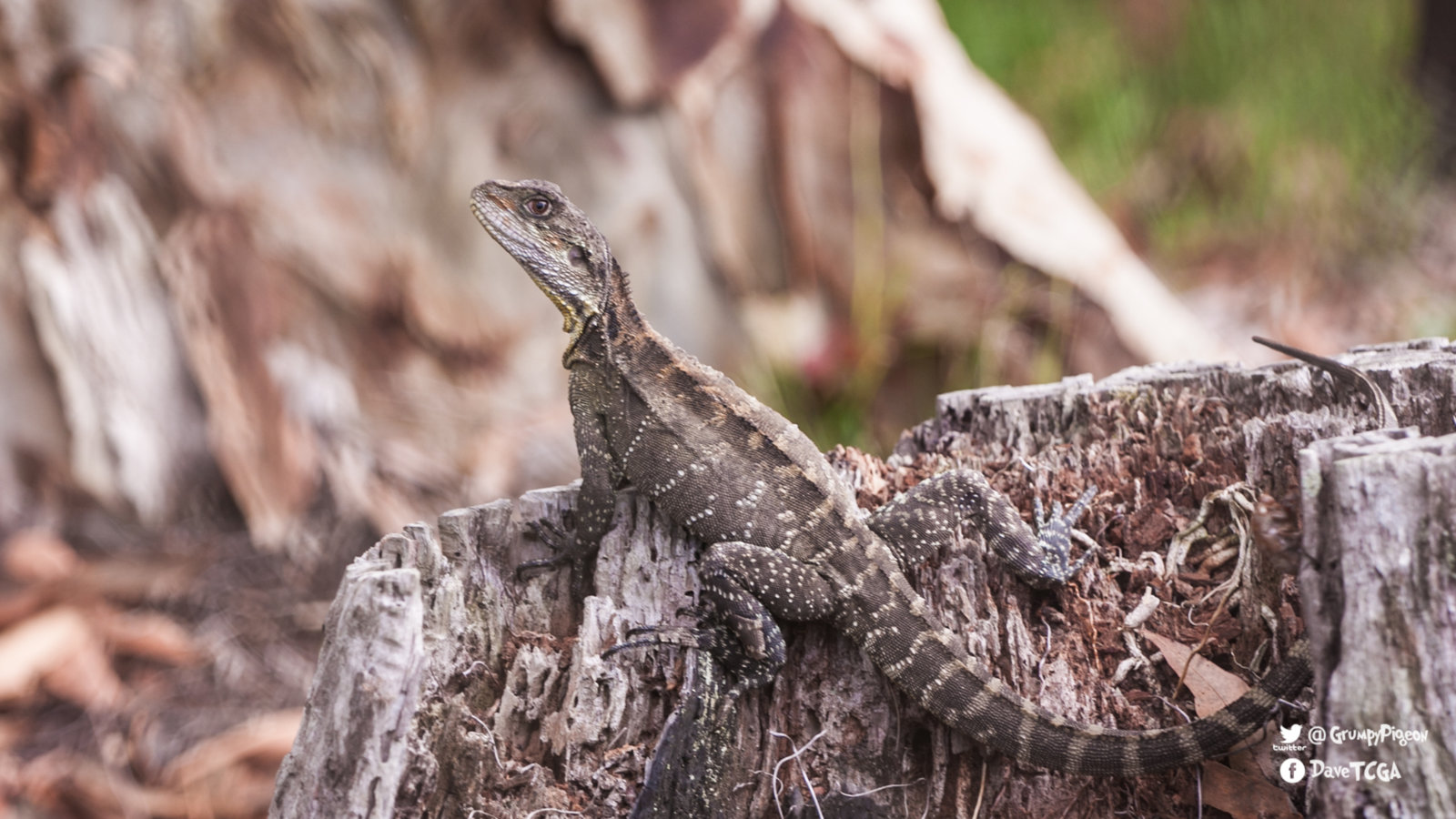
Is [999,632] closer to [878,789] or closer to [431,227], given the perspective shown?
[878,789]

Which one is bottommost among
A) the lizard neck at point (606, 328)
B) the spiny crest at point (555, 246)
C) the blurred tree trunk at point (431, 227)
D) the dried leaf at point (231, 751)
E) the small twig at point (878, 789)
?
the dried leaf at point (231, 751)

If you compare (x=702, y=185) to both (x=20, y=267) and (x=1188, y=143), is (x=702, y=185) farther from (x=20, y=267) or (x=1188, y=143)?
(x=1188, y=143)

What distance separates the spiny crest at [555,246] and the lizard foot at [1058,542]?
6.22 feet

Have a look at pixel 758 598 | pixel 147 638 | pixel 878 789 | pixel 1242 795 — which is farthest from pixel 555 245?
pixel 147 638

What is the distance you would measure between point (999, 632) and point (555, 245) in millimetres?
2259

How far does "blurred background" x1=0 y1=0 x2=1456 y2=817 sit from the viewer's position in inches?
239

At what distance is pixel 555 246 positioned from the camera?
3.91 meters

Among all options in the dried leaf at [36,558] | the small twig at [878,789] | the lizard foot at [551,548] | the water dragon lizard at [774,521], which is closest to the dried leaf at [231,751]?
the dried leaf at [36,558]

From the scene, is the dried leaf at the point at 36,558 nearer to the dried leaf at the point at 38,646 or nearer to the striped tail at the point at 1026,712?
the dried leaf at the point at 38,646

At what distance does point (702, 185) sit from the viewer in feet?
22.2

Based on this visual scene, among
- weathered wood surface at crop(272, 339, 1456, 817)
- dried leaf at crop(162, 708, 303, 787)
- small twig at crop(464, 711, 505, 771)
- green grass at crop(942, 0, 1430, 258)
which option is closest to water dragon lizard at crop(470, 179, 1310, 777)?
weathered wood surface at crop(272, 339, 1456, 817)

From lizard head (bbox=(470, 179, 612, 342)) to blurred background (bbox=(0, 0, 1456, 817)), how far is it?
2813 mm

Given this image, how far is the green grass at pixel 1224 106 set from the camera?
30.9ft

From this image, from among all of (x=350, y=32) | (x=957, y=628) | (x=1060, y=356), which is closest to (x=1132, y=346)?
(x=1060, y=356)
